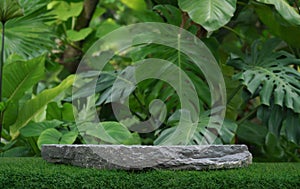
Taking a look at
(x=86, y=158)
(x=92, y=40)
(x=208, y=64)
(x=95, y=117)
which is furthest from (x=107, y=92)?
(x=92, y=40)

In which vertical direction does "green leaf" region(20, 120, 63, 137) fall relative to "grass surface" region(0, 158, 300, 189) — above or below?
below

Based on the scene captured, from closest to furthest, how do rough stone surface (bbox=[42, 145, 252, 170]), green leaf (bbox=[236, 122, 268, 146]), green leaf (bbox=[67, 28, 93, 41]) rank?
rough stone surface (bbox=[42, 145, 252, 170])
green leaf (bbox=[236, 122, 268, 146])
green leaf (bbox=[67, 28, 93, 41])

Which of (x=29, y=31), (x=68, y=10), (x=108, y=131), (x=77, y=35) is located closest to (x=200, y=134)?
(x=108, y=131)

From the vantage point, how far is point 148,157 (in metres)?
2.12

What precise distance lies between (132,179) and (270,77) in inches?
52.7

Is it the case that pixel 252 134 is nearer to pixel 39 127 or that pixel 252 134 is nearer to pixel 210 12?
pixel 210 12

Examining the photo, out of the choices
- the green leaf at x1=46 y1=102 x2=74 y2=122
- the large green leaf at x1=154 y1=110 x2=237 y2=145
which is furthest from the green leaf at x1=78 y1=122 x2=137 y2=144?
the green leaf at x1=46 y1=102 x2=74 y2=122

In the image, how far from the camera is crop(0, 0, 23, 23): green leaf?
3.14 meters

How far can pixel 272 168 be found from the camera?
7.80 ft

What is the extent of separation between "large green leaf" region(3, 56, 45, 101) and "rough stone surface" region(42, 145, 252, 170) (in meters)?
1.18

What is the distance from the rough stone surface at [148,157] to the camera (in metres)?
2.11

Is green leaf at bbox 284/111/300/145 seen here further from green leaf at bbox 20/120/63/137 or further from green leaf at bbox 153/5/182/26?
green leaf at bbox 20/120/63/137

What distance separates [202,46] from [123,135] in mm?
743

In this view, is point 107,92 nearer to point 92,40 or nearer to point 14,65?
point 14,65
